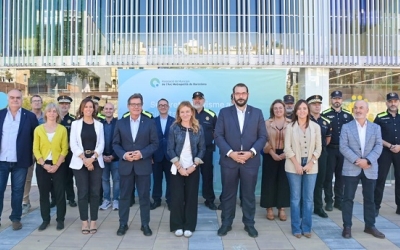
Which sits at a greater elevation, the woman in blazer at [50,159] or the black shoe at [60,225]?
the woman in blazer at [50,159]

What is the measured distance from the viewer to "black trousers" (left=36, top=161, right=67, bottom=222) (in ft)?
15.8

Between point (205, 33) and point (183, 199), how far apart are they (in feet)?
23.4

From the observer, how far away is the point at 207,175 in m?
6.08

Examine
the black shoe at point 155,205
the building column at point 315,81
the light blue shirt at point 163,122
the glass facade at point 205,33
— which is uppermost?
the glass facade at point 205,33

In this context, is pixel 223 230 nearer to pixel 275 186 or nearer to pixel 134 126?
pixel 275 186

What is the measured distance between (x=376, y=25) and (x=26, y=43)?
35.2 ft

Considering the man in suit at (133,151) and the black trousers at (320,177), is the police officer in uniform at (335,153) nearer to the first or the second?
the black trousers at (320,177)

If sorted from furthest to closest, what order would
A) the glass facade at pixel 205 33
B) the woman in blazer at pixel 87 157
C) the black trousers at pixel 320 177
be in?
the glass facade at pixel 205 33, the black trousers at pixel 320 177, the woman in blazer at pixel 87 157

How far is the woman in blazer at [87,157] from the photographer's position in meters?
4.62

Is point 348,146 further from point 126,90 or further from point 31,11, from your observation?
point 31,11

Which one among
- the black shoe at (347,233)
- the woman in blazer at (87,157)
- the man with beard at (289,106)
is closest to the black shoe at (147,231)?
the woman in blazer at (87,157)

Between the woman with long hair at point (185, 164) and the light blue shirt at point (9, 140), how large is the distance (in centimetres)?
215

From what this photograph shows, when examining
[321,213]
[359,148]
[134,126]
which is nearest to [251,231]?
[321,213]

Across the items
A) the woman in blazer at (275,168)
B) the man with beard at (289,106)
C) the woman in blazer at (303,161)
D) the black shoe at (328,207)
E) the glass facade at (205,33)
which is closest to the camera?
the woman in blazer at (303,161)
